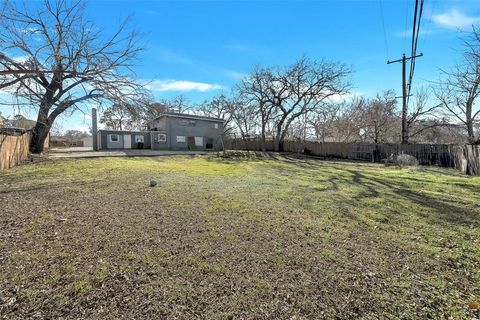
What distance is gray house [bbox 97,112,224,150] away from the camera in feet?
79.3

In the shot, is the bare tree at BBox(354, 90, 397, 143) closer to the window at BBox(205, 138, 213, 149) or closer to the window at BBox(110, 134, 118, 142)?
the window at BBox(205, 138, 213, 149)

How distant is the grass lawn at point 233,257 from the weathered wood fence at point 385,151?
814 cm

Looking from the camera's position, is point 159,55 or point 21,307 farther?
point 159,55

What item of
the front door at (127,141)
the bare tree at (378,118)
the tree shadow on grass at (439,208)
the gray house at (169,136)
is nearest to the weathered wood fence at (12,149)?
the tree shadow on grass at (439,208)

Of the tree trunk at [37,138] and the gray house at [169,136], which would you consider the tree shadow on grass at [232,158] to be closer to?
the gray house at [169,136]

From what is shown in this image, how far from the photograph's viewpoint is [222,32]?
35.9 feet

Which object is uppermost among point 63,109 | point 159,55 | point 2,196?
point 159,55

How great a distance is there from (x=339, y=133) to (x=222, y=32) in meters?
22.6

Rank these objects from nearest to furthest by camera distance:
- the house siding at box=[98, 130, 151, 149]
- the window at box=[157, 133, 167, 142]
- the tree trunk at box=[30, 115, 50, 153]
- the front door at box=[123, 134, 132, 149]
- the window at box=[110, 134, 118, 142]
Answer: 1. the tree trunk at box=[30, 115, 50, 153]
2. the house siding at box=[98, 130, 151, 149]
3. the window at box=[110, 134, 118, 142]
4. the front door at box=[123, 134, 132, 149]
5. the window at box=[157, 133, 167, 142]

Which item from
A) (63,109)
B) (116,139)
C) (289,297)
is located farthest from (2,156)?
(116,139)

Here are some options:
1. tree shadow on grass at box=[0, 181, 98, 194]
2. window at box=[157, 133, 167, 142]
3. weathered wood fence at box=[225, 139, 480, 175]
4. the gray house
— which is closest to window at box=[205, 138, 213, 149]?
the gray house

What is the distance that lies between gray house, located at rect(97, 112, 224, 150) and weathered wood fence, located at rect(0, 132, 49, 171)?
12.9m

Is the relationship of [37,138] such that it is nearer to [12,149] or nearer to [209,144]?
[12,149]

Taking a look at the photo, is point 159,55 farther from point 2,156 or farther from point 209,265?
point 209,265
